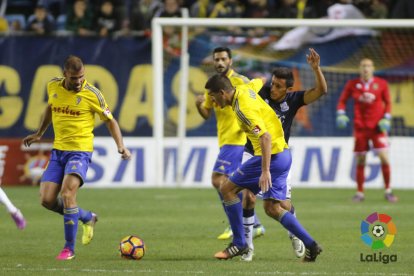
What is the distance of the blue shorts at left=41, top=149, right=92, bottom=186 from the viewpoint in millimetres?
10742

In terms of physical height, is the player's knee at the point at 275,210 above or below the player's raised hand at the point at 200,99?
below

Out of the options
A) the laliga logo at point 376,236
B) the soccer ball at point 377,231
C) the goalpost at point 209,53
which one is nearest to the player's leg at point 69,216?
the laliga logo at point 376,236

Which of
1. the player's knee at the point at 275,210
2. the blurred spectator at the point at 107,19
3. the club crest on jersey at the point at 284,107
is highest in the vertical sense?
the blurred spectator at the point at 107,19

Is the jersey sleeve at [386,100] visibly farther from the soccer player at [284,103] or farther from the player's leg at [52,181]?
the player's leg at [52,181]

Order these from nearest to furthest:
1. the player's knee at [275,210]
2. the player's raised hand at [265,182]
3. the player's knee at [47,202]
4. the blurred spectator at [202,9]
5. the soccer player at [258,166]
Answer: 1. the player's raised hand at [265,182]
2. the soccer player at [258,166]
3. the player's knee at [275,210]
4. the player's knee at [47,202]
5. the blurred spectator at [202,9]

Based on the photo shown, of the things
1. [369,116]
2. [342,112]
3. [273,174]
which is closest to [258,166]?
[273,174]

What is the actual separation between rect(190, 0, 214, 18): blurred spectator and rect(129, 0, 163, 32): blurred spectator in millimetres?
776

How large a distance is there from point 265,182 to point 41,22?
14.0m

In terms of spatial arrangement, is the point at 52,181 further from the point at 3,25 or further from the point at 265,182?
the point at 3,25

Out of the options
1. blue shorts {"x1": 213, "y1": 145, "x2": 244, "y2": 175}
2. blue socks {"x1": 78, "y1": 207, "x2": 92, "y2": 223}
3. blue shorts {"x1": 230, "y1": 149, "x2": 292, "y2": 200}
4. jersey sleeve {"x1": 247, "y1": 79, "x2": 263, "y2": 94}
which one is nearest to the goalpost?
blue shorts {"x1": 213, "y1": 145, "x2": 244, "y2": 175}

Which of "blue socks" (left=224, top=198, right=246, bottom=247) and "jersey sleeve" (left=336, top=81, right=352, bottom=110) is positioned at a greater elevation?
"jersey sleeve" (left=336, top=81, right=352, bottom=110)

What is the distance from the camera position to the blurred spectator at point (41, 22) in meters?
22.5

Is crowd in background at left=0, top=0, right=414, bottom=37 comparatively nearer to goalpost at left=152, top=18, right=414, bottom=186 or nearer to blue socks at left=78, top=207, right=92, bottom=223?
goalpost at left=152, top=18, right=414, bottom=186

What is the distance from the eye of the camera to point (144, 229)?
13453mm
